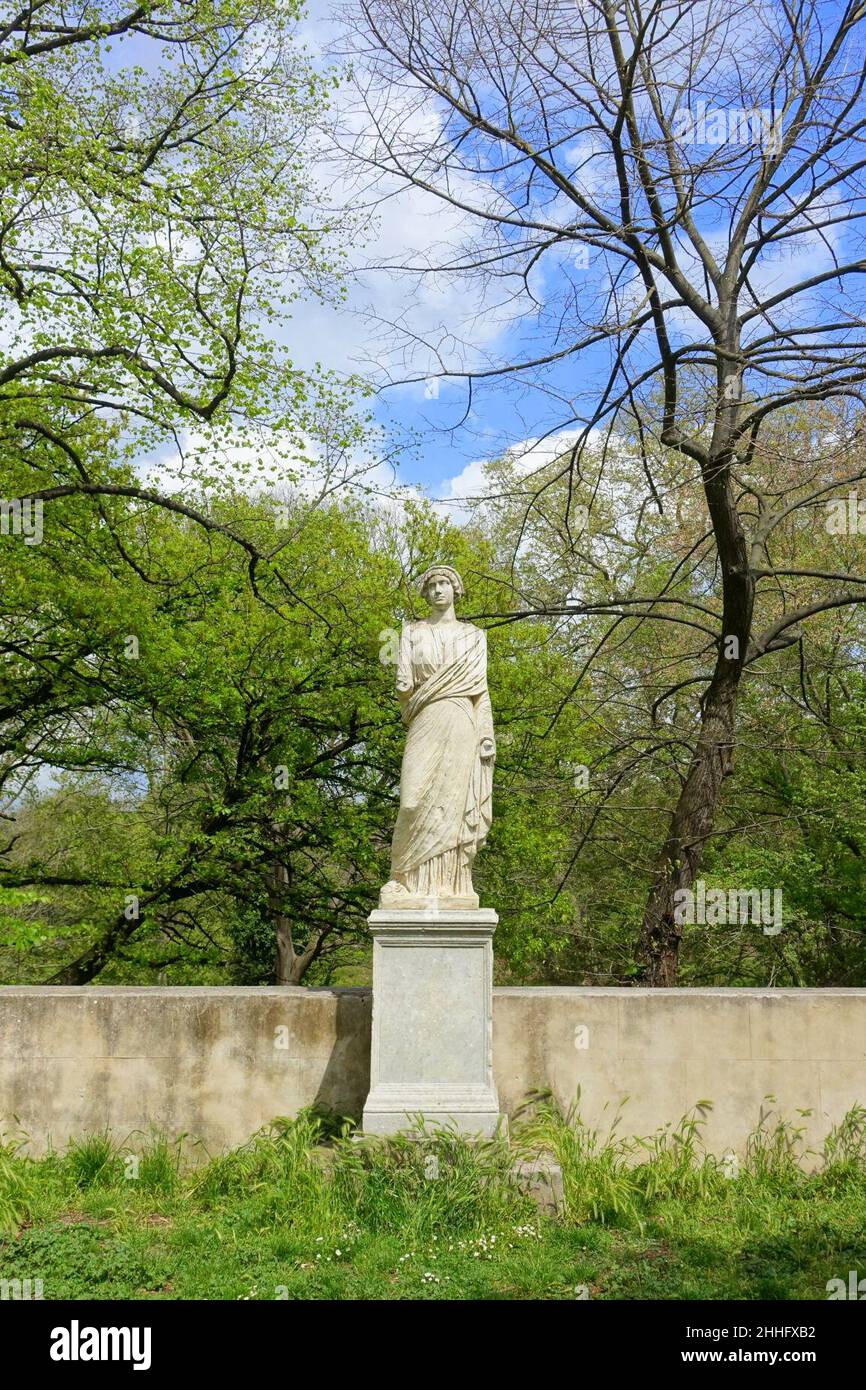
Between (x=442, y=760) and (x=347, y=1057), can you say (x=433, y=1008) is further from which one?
(x=442, y=760)

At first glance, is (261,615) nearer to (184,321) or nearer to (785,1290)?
(184,321)

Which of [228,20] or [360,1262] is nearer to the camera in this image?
[360,1262]

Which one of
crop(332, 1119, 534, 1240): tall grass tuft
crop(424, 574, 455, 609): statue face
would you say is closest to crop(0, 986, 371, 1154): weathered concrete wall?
crop(332, 1119, 534, 1240): tall grass tuft

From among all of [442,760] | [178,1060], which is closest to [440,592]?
[442,760]

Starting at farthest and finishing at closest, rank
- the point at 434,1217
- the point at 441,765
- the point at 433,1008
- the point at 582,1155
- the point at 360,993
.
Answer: the point at 360,993 < the point at 441,765 < the point at 582,1155 < the point at 433,1008 < the point at 434,1217

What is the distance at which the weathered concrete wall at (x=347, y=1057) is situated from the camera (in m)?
6.39

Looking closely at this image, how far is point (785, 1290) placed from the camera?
455cm

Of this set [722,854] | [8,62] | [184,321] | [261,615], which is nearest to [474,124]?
[184,321]

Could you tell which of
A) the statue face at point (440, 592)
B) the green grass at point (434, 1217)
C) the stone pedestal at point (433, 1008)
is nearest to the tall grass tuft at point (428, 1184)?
the green grass at point (434, 1217)

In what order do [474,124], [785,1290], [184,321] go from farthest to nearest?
[184,321] < [474,124] < [785,1290]

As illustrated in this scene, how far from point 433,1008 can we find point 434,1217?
3.60 ft

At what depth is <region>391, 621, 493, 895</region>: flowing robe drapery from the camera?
19.8 ft

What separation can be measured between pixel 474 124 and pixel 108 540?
21.7 feet

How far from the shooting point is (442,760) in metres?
6.09
